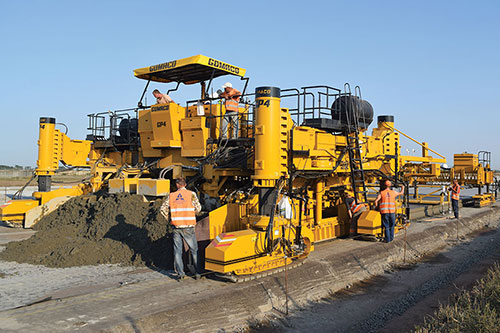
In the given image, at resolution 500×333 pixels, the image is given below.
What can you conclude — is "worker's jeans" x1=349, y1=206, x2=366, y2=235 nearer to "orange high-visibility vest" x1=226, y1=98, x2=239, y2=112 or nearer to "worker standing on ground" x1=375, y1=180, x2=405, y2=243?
"worker standing on ground" x1=375, y1=180, x2=405, y2=243

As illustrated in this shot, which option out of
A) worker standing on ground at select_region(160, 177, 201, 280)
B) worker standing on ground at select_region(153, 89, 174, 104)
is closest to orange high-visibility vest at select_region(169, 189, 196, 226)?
worker standing on ground at select_region(160, 177, 201, 280)

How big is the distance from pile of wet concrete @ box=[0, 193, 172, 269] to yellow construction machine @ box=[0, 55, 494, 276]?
0.62m

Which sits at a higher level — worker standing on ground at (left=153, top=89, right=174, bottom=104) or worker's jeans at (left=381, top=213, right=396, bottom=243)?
worker standing on ground at (left=153, top=89, right=174, bottom=104)

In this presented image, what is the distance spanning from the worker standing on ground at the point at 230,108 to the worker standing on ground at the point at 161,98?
1.38 meters

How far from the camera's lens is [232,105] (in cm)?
1030

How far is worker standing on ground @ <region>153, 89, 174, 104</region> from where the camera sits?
422 inches

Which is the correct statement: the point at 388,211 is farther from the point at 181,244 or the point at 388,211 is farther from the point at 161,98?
the point at 161,98

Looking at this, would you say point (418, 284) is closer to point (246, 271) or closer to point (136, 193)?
point (246, 271)

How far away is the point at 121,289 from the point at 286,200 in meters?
3.30

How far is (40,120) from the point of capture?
13.7m

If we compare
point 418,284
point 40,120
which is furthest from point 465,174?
point 40,120

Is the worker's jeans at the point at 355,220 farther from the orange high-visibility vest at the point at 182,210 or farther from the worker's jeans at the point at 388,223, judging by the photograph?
the orange high-visibility vest at the point at 182,210

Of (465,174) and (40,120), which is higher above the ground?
(40,120)

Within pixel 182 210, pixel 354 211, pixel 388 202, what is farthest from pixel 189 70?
pixel 388 202
